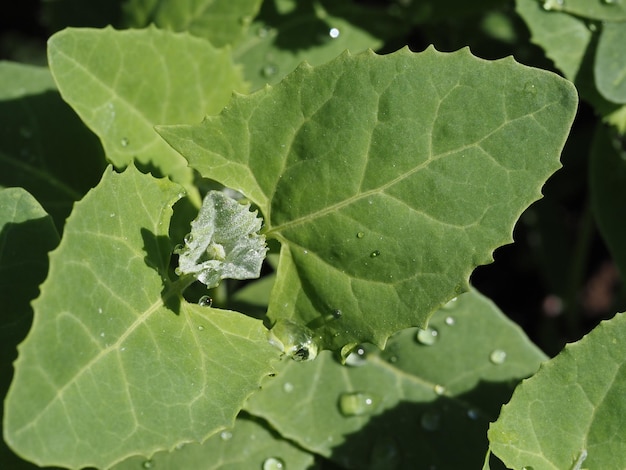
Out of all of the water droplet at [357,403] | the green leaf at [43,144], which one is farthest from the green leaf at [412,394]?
the green leaf at [43,144]

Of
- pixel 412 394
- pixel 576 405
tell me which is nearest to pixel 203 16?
pixel 412 394

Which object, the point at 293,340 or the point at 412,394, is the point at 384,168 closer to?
the point at 293,340

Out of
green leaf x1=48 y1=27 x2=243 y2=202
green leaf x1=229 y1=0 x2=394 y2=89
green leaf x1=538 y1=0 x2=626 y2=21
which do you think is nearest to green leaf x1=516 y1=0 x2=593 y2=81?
green leaf x1=538 y1=0 x2=626 y2=21

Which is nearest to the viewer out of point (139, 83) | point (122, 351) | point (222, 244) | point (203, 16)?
point (122, 351)

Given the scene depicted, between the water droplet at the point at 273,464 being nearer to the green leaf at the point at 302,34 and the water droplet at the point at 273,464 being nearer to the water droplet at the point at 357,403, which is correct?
the water droplet at the point at 357,403

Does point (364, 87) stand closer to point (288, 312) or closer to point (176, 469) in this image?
point (288, 312)

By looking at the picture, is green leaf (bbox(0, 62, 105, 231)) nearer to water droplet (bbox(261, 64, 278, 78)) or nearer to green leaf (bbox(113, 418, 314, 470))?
water droplet (bbox(261, 64, 278, 78))

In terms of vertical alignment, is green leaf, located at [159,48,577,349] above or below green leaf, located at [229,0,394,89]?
above
